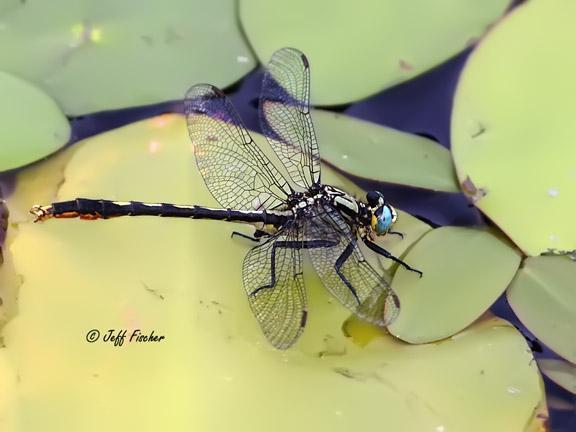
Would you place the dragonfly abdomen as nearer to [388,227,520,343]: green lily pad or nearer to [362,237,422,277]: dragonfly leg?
[362,237,422,277]: dragonfly leg

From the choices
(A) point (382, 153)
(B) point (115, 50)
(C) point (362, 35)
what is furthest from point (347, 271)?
(B) point (115, 50)

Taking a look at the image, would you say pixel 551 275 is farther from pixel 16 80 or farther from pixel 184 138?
pixel 16 80

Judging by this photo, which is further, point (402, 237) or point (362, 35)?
point (362, 35)

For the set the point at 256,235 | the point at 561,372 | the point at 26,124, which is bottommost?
the point at 561,372

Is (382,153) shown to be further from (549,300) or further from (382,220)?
(549,300)

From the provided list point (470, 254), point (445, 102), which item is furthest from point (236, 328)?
point (445, 102)
